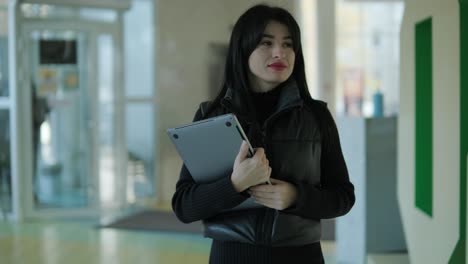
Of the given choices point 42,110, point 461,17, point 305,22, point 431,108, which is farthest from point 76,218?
point 461,17

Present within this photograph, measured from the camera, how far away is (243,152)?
1536mm

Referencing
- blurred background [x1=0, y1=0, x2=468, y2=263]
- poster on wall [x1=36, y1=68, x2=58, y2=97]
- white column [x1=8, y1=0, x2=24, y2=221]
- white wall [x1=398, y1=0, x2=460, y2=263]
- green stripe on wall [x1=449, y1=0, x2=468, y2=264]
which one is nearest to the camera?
green stripe on wall [x1=449, y1=0, x2=468, y2=264]

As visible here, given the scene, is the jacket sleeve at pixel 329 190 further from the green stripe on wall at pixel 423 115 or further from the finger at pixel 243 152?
the green stripe on wall at pixel 423 115

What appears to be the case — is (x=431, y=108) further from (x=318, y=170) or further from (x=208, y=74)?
(x=208, y=74)

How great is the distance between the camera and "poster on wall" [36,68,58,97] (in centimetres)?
798

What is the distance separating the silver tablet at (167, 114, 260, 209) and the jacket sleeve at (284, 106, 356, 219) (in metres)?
0.14

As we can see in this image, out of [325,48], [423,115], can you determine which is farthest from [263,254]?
[325,48]

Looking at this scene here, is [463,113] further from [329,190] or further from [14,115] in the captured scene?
[14,115]

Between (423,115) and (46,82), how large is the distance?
5850 millimetres

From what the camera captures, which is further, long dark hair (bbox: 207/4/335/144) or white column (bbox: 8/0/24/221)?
white column (bbox: 8/0/24/221)

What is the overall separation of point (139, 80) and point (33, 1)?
1.95 metres

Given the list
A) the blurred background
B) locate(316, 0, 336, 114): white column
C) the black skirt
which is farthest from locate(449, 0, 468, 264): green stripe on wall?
locate(316, 0, 336, 114): white column

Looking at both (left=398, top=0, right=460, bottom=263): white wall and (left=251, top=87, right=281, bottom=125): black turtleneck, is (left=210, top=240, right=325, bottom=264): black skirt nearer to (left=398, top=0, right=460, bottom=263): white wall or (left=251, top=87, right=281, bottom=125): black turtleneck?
(left=251, top=87, right=281, bottom=125): black turtleneck

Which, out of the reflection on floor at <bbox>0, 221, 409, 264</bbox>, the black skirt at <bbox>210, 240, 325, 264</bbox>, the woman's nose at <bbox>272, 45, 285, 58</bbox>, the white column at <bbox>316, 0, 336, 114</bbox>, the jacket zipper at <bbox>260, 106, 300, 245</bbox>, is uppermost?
the white column at <bbox>316, 0, 336, 114</bbox>
